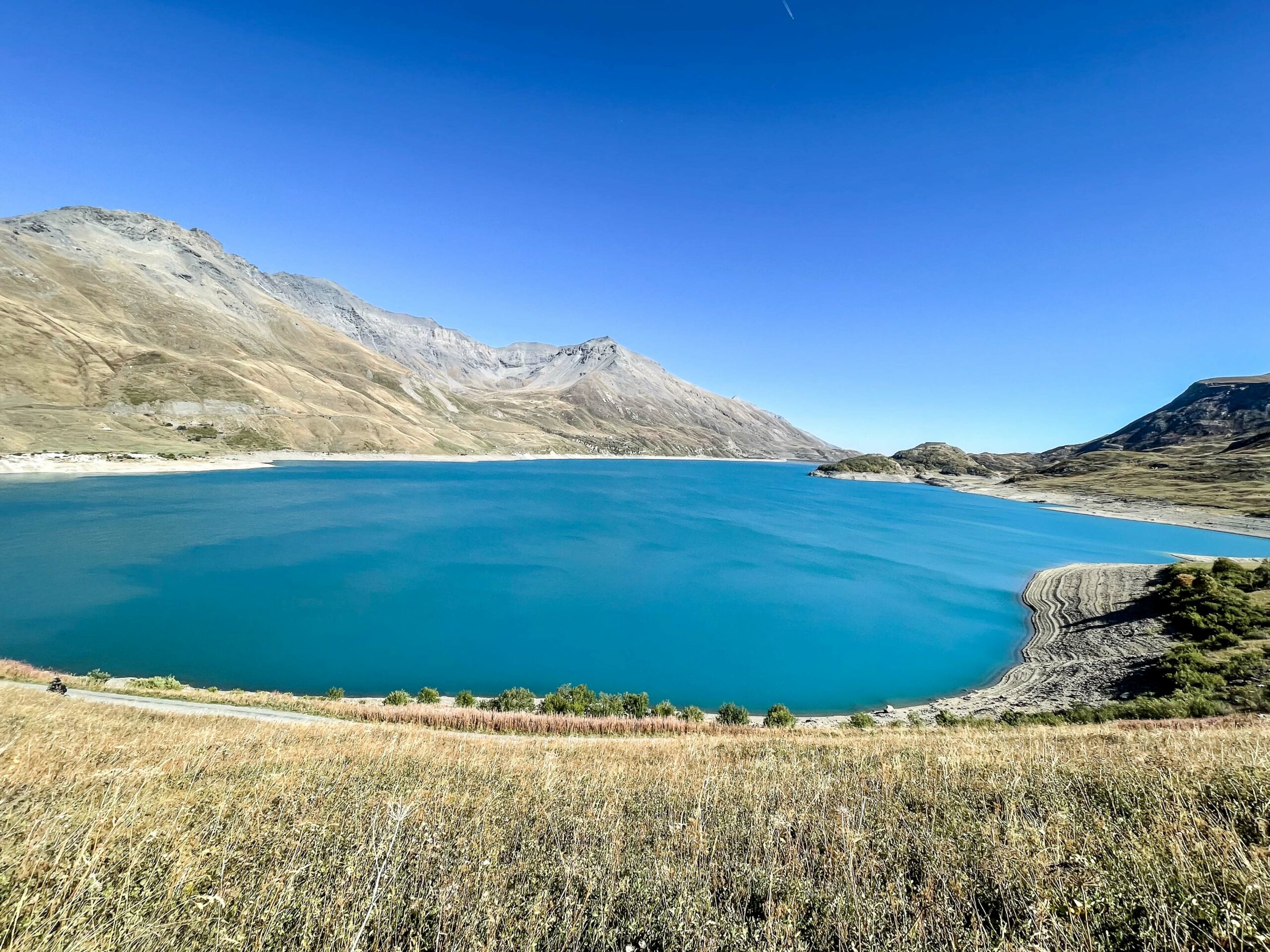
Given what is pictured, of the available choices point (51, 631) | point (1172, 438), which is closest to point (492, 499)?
point (51, 631)

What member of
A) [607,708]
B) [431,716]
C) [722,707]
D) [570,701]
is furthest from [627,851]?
[722,707]

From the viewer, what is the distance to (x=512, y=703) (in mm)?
23438

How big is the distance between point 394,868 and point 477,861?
3.00ft

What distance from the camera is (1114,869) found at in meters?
5.30

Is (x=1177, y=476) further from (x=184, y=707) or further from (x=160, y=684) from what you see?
(x=160, y=684)

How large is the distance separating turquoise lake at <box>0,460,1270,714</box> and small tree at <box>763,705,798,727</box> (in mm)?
5138

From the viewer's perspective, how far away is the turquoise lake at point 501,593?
2955cm

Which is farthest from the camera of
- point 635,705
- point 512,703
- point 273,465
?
point 273,465

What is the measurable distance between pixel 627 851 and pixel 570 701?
18.3m

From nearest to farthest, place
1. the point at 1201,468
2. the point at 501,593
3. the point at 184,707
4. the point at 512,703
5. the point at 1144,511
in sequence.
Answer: the point at 184,707 < the point at 512,703 < the point at 501,593 < the point at 1144,511 < the point at 1201,468

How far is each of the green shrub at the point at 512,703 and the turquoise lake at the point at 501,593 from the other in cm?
422

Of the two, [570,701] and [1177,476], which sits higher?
[1177,476]

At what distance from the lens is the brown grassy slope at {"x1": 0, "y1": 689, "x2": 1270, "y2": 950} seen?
14.3 feet

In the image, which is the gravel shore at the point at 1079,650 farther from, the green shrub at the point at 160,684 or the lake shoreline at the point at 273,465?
the lake shoreline at the point at 273,465
